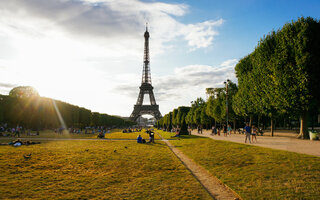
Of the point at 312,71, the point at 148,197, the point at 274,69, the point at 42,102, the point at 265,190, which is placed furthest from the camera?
the point at 42,102

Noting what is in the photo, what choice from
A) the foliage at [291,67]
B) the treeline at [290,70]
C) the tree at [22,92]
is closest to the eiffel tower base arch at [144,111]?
the tree at [22,92]

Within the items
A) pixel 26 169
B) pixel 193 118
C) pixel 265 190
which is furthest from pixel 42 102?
pixel 265 190

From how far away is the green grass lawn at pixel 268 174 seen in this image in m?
7.48

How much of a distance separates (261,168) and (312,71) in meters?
16.7

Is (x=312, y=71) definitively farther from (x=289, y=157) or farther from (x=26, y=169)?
(x=26, y=169)

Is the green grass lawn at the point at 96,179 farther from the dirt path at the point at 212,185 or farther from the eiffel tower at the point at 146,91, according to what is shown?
the eiffel tower at the point at 146,91

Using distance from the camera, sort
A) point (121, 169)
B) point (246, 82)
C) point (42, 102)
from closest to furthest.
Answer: point (121, 169) → point (246, 82) → point (42, 102)

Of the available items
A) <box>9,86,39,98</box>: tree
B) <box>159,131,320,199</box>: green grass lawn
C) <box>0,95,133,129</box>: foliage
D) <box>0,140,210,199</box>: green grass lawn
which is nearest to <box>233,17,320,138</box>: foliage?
<box>159,131,320,199</box>: green grass lawn

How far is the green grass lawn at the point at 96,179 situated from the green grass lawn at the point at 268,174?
1.64 metres

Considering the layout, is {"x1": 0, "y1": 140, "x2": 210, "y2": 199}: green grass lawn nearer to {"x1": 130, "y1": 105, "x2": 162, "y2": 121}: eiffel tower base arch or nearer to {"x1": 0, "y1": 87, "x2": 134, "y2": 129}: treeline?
{"x1": 0, "y1": 87, "x2": 134, "y2": 129}: treeline

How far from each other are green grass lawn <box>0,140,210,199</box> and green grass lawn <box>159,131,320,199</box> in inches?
64.4

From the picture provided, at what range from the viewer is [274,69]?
24703 millimetres

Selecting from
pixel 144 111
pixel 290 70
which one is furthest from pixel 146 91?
pixel 290 70

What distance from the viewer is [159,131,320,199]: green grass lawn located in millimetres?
7480
